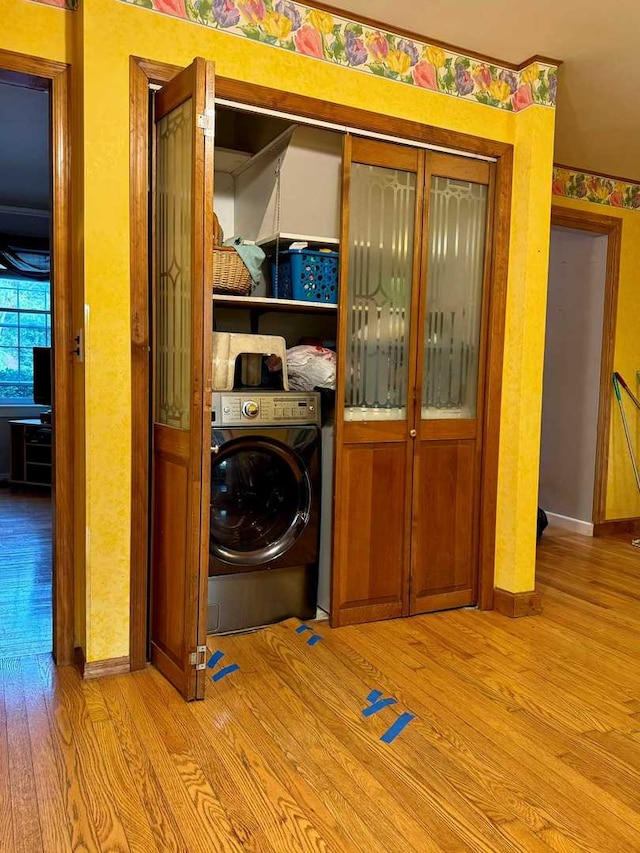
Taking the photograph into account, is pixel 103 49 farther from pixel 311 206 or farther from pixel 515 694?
pixel 515 694

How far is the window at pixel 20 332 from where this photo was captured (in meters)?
6.90

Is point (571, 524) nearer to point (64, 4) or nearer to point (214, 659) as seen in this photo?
point (214, 659)

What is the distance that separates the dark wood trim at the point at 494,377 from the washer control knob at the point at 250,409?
45.7 inches

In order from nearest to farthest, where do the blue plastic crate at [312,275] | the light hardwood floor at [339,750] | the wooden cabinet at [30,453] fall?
the light hardwood floor at [339,750]
the blue plastic crate at [312,275]
the wooden cabinet at [30,453]

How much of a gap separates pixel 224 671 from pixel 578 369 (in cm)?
379

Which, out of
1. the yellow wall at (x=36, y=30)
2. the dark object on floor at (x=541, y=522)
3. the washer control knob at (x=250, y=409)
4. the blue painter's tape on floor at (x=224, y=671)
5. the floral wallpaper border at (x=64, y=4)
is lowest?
the blue painter's tape on floor at (x=224, y=671)

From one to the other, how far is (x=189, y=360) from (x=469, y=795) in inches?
61.3

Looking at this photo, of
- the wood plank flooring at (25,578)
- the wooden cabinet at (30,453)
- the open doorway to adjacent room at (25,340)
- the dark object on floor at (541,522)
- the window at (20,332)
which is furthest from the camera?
the window at (20,332)

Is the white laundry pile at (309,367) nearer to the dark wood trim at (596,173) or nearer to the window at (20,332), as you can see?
the dark wood trim at (596,173)

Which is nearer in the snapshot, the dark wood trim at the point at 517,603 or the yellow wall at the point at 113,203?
the yellow wall at the point at 113,203

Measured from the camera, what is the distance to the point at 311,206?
2982mm

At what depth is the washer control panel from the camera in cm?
275

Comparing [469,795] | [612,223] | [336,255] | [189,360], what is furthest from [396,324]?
[612,223]

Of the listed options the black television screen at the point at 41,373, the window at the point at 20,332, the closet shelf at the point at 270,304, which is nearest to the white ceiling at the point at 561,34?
the closet shelf at the point at 270,304
